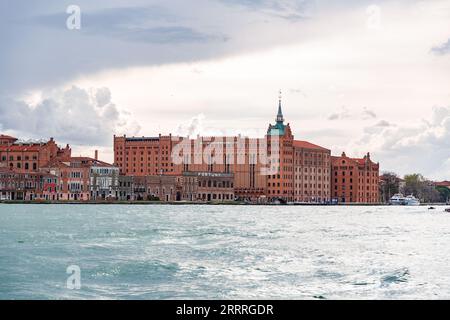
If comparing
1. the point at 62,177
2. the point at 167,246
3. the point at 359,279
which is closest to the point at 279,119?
the point at 62,177

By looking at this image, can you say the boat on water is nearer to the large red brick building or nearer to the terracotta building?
the large red brick building

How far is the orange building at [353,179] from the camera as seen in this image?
139 metres

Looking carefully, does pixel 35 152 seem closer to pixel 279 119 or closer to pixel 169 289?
pixel 279 119

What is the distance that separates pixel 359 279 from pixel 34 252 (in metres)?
11.8

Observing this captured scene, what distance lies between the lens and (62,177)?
11262cm

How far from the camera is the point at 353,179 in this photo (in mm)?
138750

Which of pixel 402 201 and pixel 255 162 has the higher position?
pixel 255 162

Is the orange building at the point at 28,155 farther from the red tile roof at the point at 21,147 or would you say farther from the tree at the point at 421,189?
the tree at the point at 421,189

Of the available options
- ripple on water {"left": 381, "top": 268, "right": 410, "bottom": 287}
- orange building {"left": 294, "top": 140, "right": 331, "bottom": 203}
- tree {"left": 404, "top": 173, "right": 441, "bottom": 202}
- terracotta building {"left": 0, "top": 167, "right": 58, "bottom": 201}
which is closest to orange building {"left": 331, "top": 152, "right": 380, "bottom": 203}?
orange building {"left": 294, "top": 140, "right": 331, "bottom": 203}

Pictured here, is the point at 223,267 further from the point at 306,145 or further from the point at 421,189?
the point at 421,189

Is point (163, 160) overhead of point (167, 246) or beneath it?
overhead

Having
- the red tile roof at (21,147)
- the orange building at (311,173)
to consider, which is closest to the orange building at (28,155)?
the red tile roof at (21,147)

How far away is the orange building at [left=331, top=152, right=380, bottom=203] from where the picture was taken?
138625 millimetres

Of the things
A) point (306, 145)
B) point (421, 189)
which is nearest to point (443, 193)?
point (421, 189)
